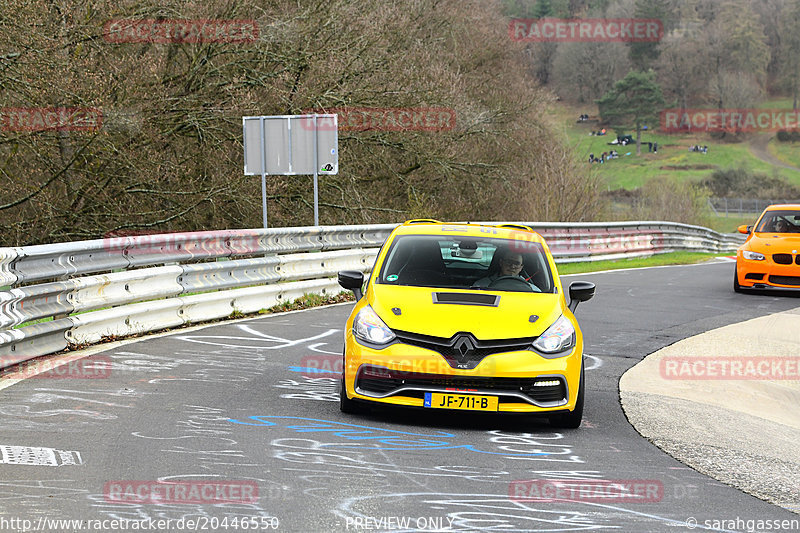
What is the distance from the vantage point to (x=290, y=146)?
697 inches

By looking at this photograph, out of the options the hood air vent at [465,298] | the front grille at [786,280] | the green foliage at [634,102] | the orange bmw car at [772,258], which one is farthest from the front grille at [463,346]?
the green foliage at [634,102]

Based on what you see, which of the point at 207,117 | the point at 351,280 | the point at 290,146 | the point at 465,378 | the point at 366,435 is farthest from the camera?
the point at 207,117

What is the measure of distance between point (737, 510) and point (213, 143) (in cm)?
1702

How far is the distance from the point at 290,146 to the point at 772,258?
887cm

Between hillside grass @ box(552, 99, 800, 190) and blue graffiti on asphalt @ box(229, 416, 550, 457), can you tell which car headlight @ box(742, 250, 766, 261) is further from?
hillside grass @ box(552, 99, 800, 190)

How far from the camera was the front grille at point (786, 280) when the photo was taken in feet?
62.0

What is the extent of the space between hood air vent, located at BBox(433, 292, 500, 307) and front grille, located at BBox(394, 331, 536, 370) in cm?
50

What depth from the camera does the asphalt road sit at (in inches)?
201

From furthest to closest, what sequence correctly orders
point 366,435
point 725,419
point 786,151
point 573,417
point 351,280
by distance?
1. point 786,151
2. point 351,280
3. point 725,419
4. point 573,417
5. point 366,435

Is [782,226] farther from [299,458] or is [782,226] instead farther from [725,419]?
[299,458]

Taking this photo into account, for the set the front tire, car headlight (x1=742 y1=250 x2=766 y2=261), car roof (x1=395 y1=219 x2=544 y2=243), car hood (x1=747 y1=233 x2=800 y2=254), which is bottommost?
the front tire

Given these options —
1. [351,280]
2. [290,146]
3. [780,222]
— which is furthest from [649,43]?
[351,280]

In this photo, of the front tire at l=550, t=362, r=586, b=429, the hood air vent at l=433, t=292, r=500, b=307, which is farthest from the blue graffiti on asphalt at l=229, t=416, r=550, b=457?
the hood air vent at l=433, t=292, r=500, b=307

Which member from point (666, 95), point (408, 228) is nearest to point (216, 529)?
point (408, 228)
